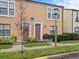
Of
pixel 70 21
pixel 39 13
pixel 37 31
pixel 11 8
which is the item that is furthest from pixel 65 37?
pixel 11 8

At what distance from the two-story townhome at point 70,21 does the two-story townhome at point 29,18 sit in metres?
6.37

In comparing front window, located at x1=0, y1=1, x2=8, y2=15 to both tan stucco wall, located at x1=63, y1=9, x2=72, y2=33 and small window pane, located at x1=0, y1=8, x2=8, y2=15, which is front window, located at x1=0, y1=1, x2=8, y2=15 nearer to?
small window pane, located at x1=0, y1=8, x2=8, y2=15

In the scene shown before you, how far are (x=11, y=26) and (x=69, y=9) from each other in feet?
59.2

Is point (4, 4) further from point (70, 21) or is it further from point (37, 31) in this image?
point (70, 21)

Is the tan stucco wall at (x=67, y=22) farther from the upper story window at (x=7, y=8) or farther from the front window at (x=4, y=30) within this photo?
the front window at (x=4, y=30)

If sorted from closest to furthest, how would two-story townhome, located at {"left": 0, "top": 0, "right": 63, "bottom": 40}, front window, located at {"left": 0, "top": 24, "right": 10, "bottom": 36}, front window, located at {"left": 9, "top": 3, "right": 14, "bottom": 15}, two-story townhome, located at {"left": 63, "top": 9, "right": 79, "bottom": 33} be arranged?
1. front window, located at {"left": 0, "top": 24, "right": 10, "bottom": 36}
2. two-story townhome, located at {"left": 0, "top": 0, "right": 63, "bottom": 40}
3. front window, located at {"left": 9, "top": 3, "right": 14, "bottom": 15}
4. two-story townhome, located at {"left": 63, "top": 9, "right": 79, "bottom": 33}

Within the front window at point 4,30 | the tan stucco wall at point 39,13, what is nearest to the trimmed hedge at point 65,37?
the tan stucco wall at point 39,13

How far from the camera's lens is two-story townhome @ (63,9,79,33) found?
5022 cm

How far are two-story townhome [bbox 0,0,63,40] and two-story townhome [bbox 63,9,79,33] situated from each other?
20.9 ft

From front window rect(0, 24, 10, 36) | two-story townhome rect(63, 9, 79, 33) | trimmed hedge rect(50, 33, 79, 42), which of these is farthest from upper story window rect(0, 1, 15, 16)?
two-story townhome rect(63, 9, 79, 33)

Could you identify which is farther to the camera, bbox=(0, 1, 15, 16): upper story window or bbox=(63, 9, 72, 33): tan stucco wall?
bbox=(63, 9, 72, 33): tan stucco wall

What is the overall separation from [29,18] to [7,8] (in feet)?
13.4

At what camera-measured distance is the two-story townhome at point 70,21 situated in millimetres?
50219

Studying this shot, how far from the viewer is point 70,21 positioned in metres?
50.4
